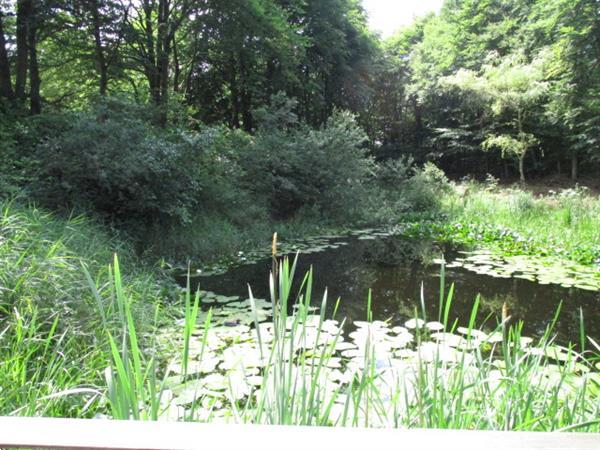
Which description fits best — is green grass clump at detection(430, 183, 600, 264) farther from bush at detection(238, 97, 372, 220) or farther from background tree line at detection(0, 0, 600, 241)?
bush at detection(238, 97, 372, 220)

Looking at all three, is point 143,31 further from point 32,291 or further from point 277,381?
point 277,381

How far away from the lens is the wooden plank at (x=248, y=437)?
1.65ft

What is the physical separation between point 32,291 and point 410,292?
152 inches

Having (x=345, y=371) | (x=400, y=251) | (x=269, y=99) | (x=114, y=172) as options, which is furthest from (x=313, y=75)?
(x=345, y=371)

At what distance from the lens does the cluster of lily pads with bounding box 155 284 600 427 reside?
114cm

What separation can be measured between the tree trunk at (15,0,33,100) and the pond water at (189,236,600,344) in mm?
6812

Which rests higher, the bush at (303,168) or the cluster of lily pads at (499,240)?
the bush at (303,168)

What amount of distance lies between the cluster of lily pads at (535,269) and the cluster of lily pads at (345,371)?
216cm

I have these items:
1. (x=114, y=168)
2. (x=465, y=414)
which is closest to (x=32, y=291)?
(x=465, y=414)

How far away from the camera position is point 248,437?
0.53 meters

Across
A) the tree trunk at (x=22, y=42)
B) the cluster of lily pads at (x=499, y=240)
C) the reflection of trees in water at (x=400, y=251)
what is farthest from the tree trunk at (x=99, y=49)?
the cluster of lily pads at (x=499, y=240)

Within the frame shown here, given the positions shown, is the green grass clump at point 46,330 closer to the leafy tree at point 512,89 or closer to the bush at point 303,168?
the bush at point 303,168

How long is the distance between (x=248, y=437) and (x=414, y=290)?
4659mm

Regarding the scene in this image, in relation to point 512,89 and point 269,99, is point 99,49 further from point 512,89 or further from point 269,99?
point 512,89
